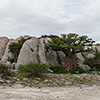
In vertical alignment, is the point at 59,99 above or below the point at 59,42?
below

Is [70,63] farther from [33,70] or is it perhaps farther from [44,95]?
[44,95]

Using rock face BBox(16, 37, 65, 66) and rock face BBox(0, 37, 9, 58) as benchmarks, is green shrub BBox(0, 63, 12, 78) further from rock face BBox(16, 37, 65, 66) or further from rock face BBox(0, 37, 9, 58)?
rock face BBox(0, 37, 9, 58)

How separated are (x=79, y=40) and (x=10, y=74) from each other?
1080 cm

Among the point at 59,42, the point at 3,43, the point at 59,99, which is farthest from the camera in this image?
the point at 3,43

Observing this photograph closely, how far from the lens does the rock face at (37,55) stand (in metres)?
20.4

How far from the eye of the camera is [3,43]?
132 ft

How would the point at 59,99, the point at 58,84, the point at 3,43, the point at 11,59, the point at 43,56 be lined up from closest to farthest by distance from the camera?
the point at 59,99
the point at 58,84
the point at 43,56
the point at 11,59
the point at 3,43

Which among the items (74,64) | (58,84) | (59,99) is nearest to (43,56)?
(74,64)

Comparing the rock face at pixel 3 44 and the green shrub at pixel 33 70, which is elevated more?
the rock face at pixel 3 44

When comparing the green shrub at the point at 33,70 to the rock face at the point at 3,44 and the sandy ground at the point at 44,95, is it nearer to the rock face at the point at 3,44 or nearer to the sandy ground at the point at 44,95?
the sandy ground at the point at 44,95

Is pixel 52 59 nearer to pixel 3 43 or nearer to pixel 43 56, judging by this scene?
pixel 43 56

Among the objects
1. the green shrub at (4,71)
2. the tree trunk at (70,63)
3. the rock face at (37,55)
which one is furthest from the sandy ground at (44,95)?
the rock face at (37,55)

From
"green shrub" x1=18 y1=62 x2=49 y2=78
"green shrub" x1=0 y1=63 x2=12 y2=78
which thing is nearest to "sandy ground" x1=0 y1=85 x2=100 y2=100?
"green shrub" x1=18 y1=62 x2=49 y2=78

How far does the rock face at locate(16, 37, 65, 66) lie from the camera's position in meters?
20.4
